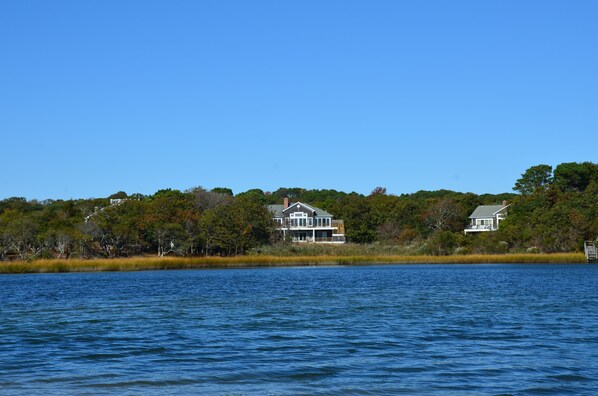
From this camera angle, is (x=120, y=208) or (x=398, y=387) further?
(x=120, y=208)

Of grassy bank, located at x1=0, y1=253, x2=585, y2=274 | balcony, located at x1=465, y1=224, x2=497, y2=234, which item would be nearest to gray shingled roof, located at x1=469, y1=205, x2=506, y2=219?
balcony, located at x1=465, y1=224, x2=497, y2=234

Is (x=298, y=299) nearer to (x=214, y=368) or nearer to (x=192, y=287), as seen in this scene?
(x=192, y=287)

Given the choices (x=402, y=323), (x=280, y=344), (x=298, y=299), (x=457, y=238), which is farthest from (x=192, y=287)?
(x=457, y=238)

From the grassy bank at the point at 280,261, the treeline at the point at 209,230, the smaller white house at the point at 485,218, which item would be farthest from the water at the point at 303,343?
the smaller white house at the point at 485,218

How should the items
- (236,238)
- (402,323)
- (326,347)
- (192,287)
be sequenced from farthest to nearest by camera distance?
(236,238) → (192,287) → (402,323) → (326,347)

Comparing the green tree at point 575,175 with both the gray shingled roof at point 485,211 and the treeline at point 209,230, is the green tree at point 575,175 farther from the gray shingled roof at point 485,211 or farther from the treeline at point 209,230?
the treeline at point 209,230

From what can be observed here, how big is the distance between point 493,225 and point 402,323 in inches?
3811

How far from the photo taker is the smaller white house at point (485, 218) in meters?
120

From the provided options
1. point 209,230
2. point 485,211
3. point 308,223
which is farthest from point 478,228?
point 209,230

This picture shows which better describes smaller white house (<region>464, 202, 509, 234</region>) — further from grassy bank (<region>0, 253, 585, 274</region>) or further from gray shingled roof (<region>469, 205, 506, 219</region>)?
grassy bank (<region>0, 253, 585, 274</region>)

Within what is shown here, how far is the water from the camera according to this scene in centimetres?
1628

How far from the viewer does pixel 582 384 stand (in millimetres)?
15891

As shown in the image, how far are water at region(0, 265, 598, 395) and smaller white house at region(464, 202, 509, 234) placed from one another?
264 ft

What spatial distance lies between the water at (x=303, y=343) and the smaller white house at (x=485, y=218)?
8042 centimetres
